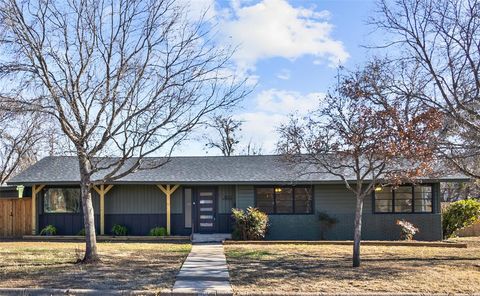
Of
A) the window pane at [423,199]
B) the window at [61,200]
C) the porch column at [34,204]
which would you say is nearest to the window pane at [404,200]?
the window pane at [423,199]

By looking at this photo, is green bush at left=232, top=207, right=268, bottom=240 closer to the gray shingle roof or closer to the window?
the gray shingle roof

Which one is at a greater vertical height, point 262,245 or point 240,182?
point 240,182

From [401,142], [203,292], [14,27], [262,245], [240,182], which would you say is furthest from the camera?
[240,182]

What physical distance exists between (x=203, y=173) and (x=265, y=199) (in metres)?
2.83

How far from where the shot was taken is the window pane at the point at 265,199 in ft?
70.9

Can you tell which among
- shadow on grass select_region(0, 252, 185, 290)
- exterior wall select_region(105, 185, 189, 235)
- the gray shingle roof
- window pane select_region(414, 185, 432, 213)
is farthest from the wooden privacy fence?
window pane select_region(414, 185, 432, 213)

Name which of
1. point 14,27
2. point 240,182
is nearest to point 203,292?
point 14,27

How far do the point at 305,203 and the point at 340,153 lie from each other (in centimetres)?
971

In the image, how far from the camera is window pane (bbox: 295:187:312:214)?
2156 cm

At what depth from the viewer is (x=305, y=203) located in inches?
851

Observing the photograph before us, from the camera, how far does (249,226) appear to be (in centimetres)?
1997

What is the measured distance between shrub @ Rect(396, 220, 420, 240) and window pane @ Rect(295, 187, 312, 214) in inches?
140

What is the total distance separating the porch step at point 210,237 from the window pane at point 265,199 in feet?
5.84

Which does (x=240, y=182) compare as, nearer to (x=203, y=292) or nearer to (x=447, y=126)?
(x=447, y=126)
